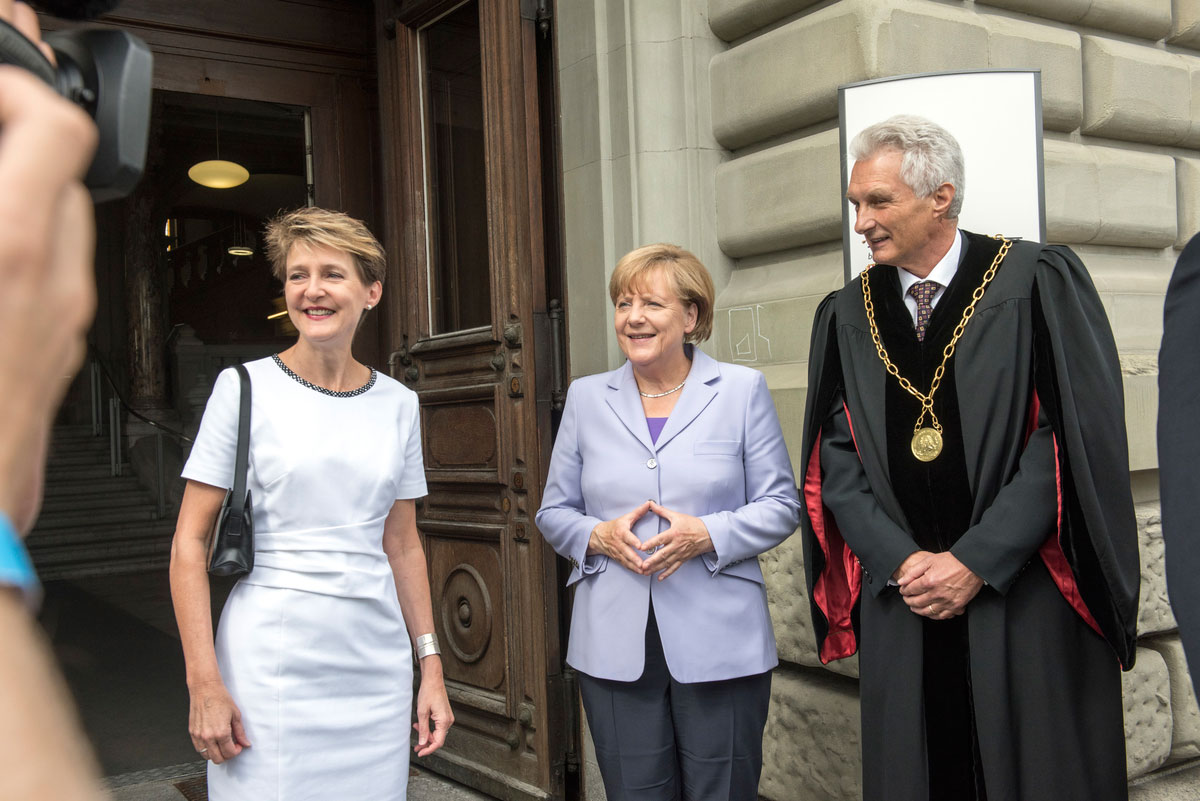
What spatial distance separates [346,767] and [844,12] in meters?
2.69

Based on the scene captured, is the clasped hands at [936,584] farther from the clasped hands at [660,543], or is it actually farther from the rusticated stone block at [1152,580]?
the rusticated stone block at [1152,580]

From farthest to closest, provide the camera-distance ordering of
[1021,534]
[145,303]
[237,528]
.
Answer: [145,303]
[1021,534]
[237,528]

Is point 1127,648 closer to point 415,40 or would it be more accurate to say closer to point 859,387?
point 859,387

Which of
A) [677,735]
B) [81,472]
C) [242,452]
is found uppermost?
[242,452]

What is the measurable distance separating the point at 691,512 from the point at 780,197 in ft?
4.53

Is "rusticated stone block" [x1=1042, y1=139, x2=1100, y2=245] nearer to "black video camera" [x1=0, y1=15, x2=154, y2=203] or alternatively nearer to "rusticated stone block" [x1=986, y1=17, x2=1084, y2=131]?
"rusticated stone block" [x1=986, y1=17, x2=1084, y2=131]

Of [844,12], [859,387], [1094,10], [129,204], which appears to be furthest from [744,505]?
[129,204]

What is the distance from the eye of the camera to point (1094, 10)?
13.8 ft

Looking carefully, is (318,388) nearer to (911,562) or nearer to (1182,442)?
(911,562)

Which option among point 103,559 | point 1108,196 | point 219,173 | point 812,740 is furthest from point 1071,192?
point 103,559

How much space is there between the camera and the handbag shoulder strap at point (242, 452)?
2.31 meters

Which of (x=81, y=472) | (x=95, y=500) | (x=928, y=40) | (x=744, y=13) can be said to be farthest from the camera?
(x=81, y=472)

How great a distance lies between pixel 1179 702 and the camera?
3.85 meters

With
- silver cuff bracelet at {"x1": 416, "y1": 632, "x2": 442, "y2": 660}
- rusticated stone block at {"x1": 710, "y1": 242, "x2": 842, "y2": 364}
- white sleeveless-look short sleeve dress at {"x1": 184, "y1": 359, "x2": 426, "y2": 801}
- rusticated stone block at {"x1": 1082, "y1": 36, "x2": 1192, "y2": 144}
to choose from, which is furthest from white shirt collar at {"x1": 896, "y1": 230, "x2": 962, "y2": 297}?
rusticated stone block at {"x1": 1082, "y1": 36, "x2": 1192, "y2": 144}
